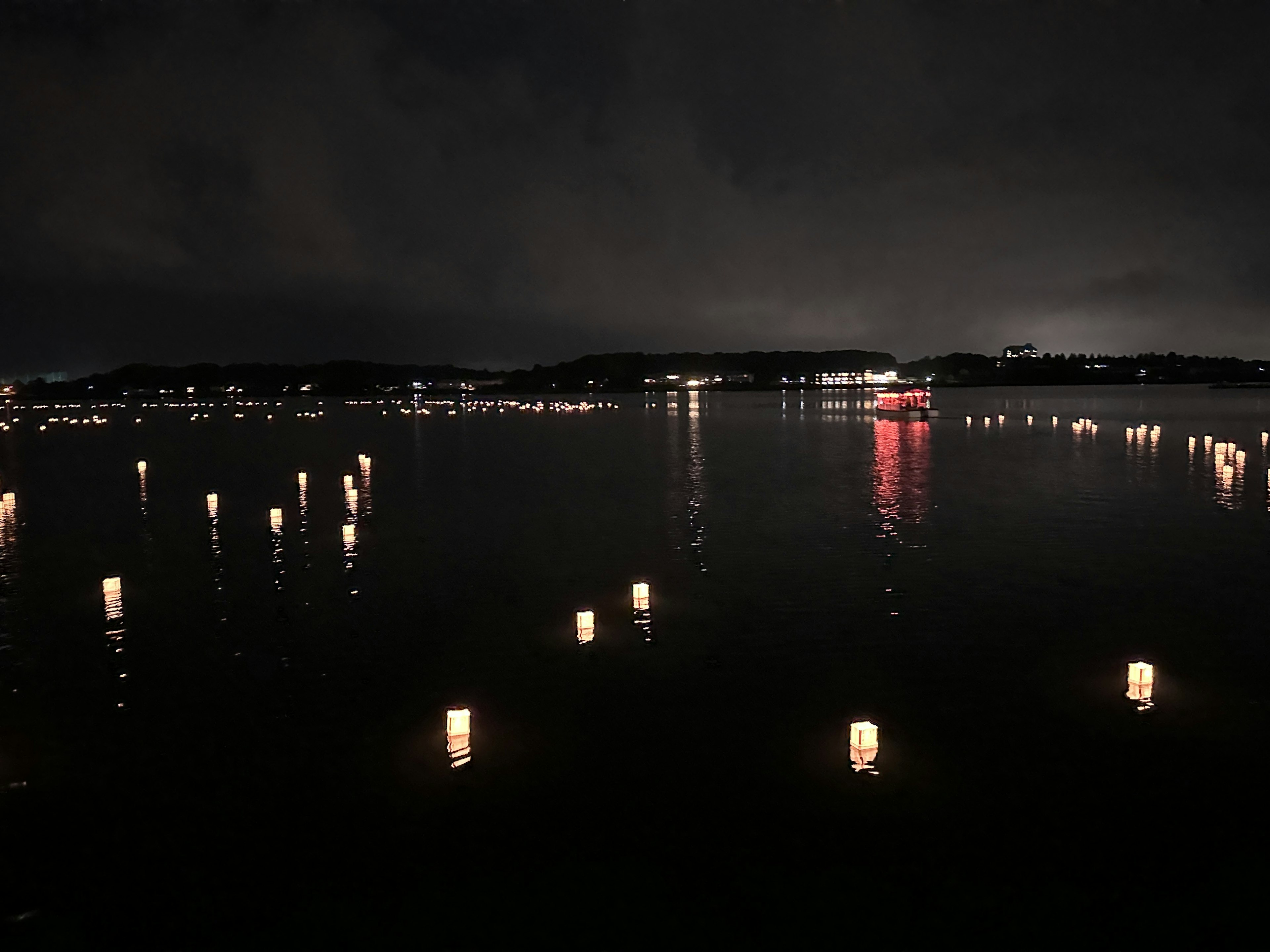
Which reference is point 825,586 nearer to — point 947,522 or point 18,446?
point 947,522

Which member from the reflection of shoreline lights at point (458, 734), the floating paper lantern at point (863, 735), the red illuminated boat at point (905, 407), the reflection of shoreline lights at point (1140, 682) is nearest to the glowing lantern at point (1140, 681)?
the reflection of shoreline lights at point (1140, 682)

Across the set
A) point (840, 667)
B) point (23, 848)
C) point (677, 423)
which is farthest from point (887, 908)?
point (677, 423)

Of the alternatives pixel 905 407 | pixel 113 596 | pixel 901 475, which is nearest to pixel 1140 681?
pixel 113 596

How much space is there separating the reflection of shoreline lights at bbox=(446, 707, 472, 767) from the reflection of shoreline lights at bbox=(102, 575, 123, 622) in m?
8.20

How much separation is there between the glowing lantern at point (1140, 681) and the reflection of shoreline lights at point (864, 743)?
144 inches

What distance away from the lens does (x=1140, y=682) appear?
1063 centimetres

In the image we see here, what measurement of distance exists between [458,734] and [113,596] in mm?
9677

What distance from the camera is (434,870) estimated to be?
7324 mm

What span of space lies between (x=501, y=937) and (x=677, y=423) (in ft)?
222

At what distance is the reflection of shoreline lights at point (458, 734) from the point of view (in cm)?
930

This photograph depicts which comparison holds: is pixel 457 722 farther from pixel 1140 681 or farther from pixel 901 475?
pixel 901 475

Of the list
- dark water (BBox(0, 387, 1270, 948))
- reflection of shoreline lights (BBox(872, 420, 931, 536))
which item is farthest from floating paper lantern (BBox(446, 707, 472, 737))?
reflection of shoreline lights (BBox(872, 420, 931, 536))

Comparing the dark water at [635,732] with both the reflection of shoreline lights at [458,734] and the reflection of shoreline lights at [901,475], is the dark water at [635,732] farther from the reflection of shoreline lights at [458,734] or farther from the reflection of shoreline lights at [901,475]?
the reflection of shoreline lights at [901,475]

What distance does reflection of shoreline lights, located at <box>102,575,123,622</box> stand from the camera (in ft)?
48.6
